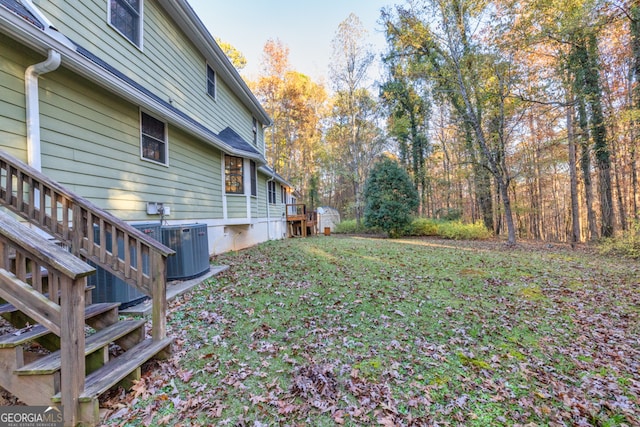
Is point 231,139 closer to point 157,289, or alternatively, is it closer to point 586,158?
point 157,289

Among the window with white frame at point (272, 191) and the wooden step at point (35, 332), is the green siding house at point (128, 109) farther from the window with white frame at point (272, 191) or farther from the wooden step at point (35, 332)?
the window with white frame at point (272, 191)

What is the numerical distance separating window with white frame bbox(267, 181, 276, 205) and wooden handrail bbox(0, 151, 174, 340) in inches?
420

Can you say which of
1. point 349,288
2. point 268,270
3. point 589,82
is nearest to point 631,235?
point 589,82

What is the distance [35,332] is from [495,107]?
14163 millimetres

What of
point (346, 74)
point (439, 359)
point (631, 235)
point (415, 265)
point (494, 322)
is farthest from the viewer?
point (346, 74)

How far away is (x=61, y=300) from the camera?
68.5 inches

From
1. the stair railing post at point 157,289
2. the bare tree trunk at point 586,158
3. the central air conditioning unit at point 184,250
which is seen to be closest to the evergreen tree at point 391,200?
the bare tree trunk at point 586,158

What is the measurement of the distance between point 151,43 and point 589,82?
14831 millimetres

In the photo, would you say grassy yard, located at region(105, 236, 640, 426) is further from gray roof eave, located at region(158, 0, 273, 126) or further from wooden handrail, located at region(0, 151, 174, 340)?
gray roof eave, located at region(158, 0, 273, 126)

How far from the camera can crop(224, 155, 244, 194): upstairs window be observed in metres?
8.88

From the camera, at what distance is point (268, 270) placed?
6.21 meters

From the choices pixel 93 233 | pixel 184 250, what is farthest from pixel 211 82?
pixel 93 233

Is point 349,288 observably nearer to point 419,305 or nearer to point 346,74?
point 419,305

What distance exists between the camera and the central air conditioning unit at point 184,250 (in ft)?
15.8
